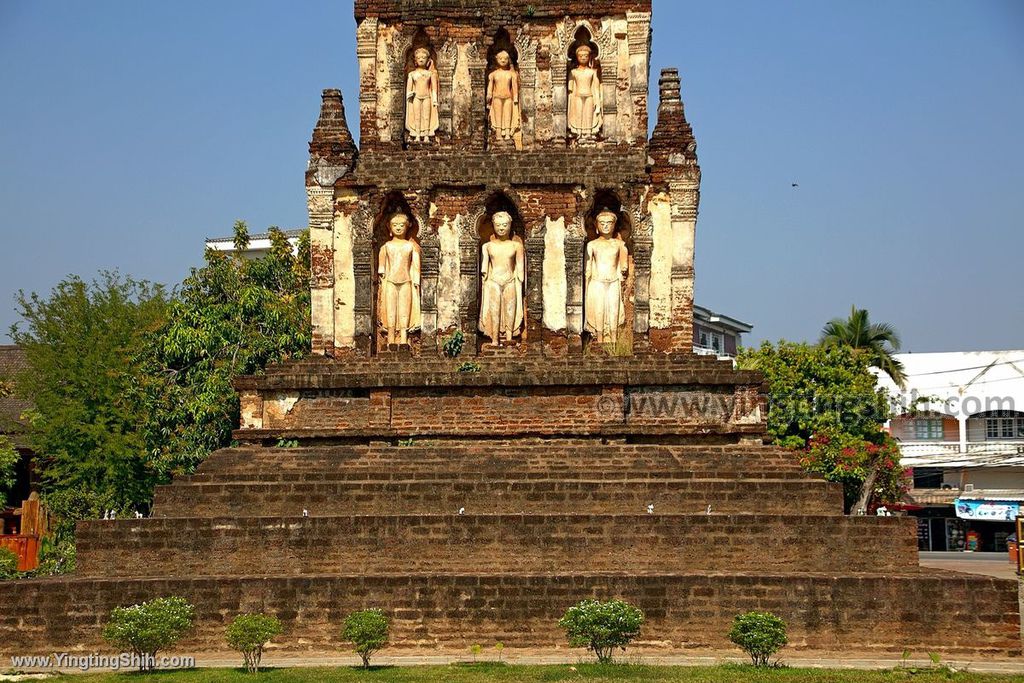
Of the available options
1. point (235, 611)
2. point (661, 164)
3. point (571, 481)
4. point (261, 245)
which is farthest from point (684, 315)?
point (261, 245)

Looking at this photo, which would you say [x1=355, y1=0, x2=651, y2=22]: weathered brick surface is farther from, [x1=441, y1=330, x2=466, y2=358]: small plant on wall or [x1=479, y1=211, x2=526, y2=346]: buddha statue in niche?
[x1=441, y1=330, x2=466, y2=358]: small plant on wall

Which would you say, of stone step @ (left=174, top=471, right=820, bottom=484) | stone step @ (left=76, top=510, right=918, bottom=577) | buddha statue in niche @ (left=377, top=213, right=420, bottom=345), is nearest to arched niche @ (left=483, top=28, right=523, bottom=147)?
buddha statue in niche @ (left=377, top=213, right=420, bottom=345)

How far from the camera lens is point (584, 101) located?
968 inches

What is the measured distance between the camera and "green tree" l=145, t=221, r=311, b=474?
114 feet

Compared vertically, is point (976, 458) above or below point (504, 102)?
below

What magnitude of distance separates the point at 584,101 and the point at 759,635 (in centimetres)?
1165

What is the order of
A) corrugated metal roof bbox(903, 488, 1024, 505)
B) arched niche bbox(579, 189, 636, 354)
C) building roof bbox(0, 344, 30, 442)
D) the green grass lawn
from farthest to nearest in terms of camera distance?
corrugated metal roof bbox(903, 488, 1024, 505), building roof bbox(0, 344, 30, 442), arched niche bbox(579, 189, 636, 354), the green grass lawn

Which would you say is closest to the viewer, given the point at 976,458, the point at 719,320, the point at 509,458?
the point at 509,458

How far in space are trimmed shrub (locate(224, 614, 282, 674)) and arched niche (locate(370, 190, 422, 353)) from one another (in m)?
8.36

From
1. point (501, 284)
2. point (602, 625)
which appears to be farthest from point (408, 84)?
point (602, 625)

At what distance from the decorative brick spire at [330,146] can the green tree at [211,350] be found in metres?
11.9

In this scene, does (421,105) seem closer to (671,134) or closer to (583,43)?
(583,43)

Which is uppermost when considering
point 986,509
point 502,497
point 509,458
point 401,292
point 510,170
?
point 510,170

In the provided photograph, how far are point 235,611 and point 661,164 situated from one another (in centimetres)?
1083
